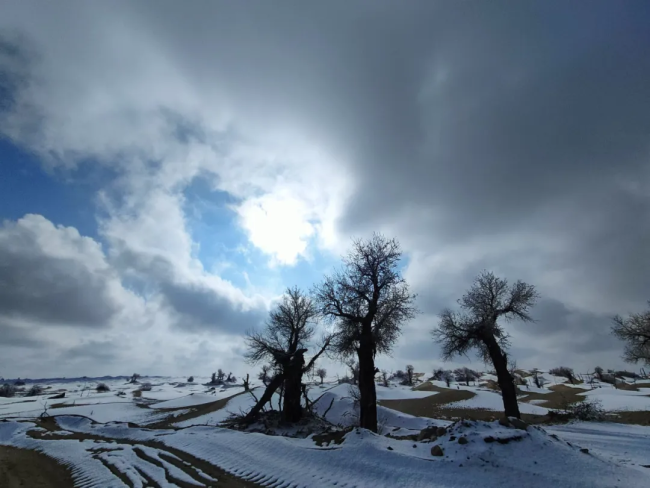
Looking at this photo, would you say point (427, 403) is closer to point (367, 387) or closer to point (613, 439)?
point (613, 439)

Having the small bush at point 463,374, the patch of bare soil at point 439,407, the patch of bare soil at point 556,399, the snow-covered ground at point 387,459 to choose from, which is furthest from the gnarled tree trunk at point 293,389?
the small bush at point 463,374

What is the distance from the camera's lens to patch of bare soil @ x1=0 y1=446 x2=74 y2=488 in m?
13.2

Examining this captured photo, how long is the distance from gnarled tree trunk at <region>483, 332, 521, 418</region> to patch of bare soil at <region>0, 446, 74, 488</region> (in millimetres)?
25598

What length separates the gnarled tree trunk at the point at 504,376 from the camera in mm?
23500

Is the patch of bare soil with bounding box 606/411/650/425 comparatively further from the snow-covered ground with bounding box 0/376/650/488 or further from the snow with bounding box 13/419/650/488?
the snow with bounding box 13/419/650/488

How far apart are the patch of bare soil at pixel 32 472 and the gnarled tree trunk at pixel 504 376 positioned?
25598 mm

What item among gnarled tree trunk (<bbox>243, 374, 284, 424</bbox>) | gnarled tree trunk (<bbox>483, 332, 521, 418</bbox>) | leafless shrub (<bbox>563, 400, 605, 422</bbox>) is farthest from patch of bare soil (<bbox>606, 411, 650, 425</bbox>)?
gnarled tree trunk (<bbox>243, 374, 284, 424</bbox>)

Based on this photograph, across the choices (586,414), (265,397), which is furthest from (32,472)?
(586,414)

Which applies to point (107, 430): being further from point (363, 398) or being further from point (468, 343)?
point (468, 343)

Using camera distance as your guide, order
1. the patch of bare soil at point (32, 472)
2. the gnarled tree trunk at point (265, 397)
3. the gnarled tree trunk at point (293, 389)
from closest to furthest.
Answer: the patch of bare soil at point (32, 472) < the gnarled tree trunk at point (293, 389) < the gnarled tree trunk at point (265, 397)

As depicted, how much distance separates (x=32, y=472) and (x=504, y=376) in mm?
28679

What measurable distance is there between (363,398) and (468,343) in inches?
493

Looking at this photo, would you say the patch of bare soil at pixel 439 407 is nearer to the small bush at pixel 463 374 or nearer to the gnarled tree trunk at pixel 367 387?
the gnarled tree trunk at pixel 367 387

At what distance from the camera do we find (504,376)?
24.3 m
